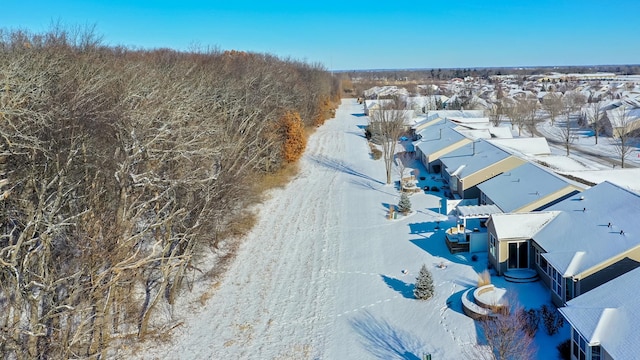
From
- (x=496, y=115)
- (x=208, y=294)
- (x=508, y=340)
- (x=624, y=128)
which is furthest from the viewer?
(x=496, y=115)

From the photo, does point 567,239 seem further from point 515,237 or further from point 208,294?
point 208,294

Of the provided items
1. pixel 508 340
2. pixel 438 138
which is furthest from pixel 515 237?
pixel 438 138

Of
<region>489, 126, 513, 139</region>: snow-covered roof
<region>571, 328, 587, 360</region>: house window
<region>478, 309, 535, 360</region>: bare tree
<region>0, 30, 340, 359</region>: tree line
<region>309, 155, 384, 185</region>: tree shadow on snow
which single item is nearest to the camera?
<region>0, 30, 340, 359</region>: tree line

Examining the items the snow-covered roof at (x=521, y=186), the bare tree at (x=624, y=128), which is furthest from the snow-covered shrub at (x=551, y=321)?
the bare tree at (x=624, y=128)

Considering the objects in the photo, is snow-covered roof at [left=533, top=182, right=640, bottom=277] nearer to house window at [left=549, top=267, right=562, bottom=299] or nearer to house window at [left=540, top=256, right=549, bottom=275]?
house window at [left=549, top=267, right=562, bottom=299]

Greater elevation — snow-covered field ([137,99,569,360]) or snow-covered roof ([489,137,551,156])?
snow-covered roof ([489,137,551,156])

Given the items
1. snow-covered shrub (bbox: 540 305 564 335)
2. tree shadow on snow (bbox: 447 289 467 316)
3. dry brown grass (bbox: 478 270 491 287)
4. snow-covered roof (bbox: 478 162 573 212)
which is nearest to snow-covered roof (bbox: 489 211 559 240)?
dry brown grass (bbox: 478 270 491 287)

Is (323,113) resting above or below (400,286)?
above
